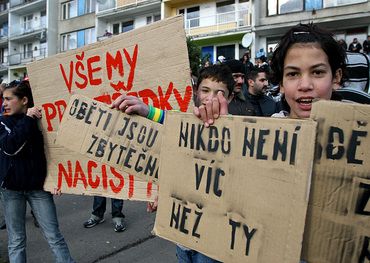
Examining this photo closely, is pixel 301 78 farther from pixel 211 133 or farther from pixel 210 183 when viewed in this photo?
pixel 210 183

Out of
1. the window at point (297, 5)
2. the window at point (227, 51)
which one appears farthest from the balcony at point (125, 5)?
the window at point (297, 5)

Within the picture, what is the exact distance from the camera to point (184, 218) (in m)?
1.28

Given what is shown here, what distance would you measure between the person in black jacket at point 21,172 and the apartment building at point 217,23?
52.9ft

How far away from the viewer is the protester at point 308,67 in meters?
1.29

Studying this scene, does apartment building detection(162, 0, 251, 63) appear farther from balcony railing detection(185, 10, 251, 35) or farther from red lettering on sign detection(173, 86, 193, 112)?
red lettering on sign detection(173, 86, 193, 112)

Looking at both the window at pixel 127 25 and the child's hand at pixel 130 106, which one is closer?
the child's hand at pixel 130 106

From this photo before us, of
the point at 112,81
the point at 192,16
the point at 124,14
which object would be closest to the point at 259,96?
the point at 112,81

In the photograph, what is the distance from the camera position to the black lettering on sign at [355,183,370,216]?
95cm

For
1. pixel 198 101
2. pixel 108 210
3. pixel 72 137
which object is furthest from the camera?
pixel 108 210

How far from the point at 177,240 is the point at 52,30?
3063cm

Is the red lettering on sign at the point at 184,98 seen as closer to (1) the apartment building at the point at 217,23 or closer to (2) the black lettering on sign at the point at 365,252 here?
(2) the black lettering on sign at the point at 365,252

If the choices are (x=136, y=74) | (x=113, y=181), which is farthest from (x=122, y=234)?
(x=136, y=74)

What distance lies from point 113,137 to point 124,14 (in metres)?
24.0

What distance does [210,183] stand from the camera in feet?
4.00
